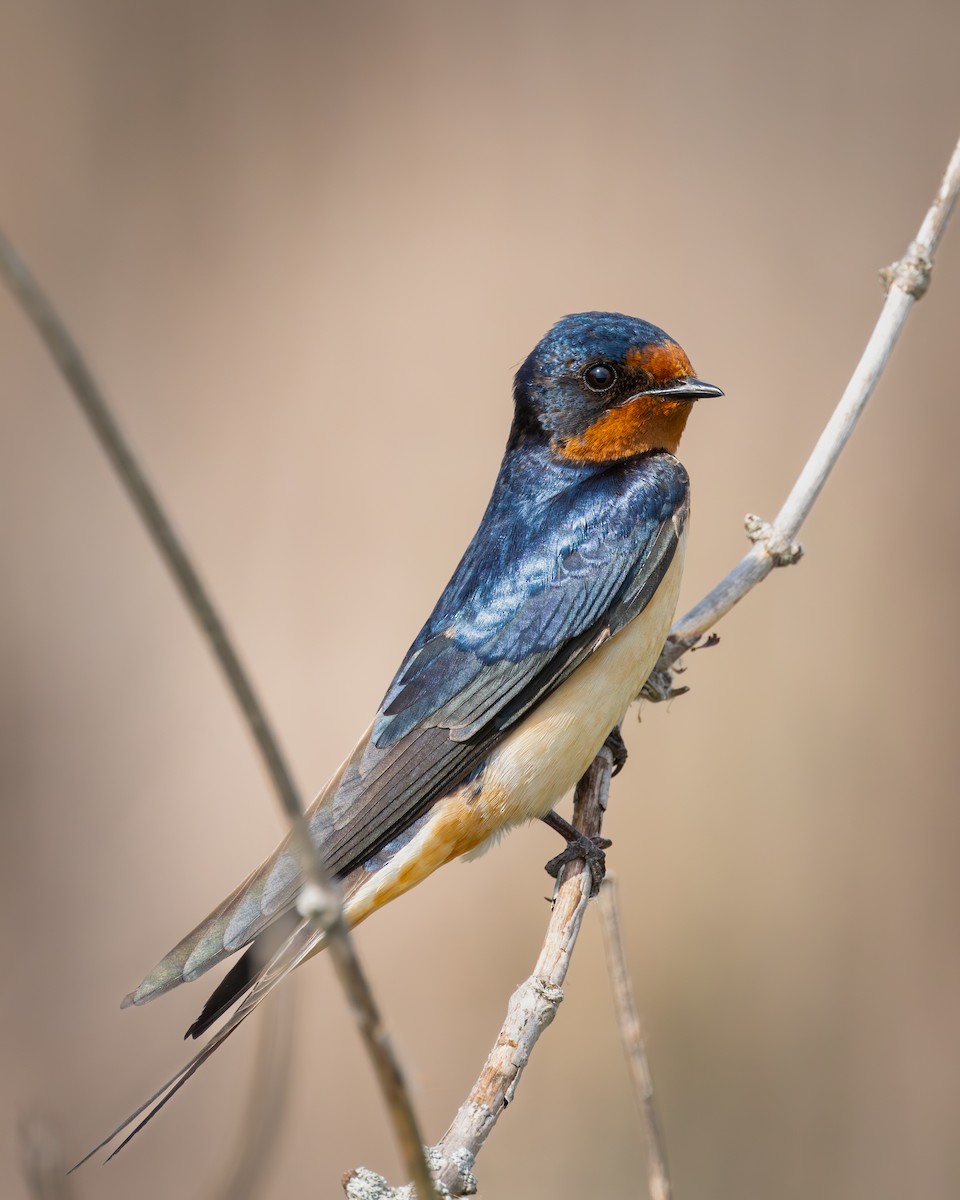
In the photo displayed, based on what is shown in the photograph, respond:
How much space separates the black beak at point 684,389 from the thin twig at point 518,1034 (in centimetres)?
81

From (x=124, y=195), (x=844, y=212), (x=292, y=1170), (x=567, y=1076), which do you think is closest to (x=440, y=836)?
(x=567, y=1076)

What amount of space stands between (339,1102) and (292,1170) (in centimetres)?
21

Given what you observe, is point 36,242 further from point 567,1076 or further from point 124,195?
point 567,1076

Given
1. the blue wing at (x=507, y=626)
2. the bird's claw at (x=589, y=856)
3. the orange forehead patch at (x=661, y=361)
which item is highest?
the orange forehead patch at (x=661, y=361)

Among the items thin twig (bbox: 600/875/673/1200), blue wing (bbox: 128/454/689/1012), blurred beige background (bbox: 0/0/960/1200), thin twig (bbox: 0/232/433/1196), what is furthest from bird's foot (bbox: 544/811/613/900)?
thin twig (bbox: 0/232/433/1196)

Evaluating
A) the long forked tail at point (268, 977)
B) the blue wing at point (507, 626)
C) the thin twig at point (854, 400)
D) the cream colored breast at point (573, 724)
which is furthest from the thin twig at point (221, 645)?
the thin twig at point (854, 400)

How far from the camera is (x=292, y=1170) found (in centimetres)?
331

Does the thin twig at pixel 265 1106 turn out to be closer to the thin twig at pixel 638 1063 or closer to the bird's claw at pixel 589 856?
the thin twig at pixel 638 1063

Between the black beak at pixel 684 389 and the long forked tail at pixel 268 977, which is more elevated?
the black beak at pixel 684 389

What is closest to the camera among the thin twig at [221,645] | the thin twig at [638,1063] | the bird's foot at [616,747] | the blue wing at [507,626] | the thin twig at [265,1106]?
the thin twig at [221,645]

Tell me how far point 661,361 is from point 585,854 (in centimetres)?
84

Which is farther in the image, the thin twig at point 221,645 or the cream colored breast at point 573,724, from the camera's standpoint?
the cream colored breast at point 573,724

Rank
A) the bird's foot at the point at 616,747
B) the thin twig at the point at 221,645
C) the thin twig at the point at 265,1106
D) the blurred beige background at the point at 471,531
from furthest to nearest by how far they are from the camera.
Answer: the blurred beige background at the point at 471,531 → the bird's foot at the point at 616,747 → the thin twig at the point at 265,1106 → the thin twig at the point at 221,645

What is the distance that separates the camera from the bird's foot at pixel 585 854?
6.88ft
